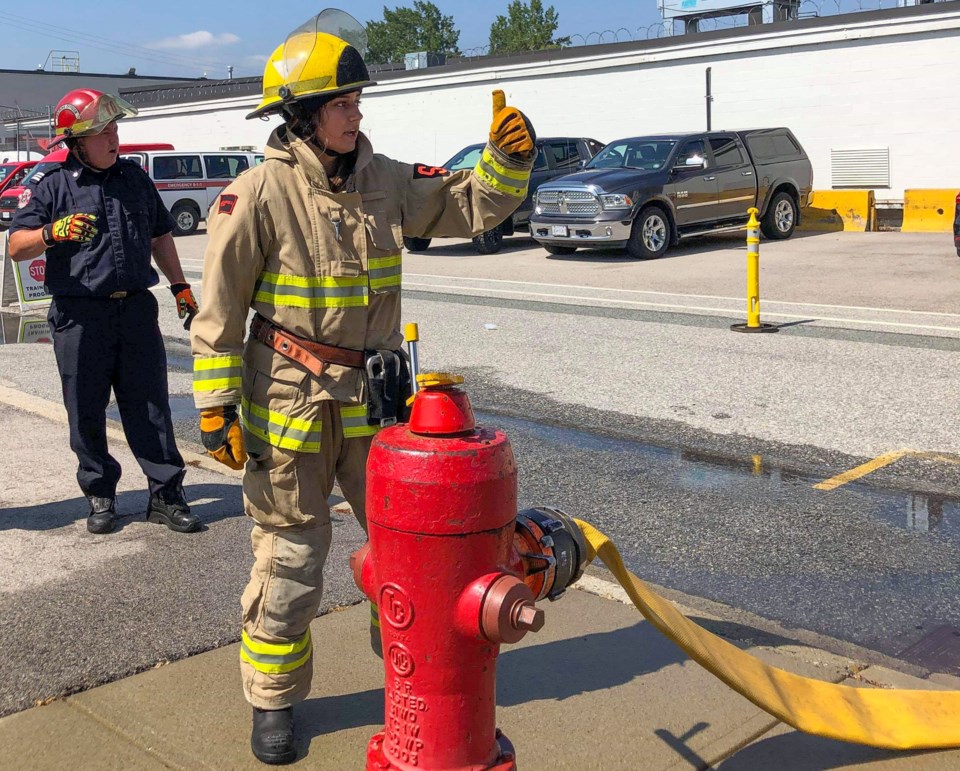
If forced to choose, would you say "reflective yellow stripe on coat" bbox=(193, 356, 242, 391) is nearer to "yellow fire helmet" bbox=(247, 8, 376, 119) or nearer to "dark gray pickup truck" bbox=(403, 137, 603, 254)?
"yellow fire helmet" bbox=(247, 8, 376, 119)

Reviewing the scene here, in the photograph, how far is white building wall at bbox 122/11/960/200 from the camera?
21.9 m

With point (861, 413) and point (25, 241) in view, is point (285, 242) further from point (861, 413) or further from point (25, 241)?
point (861, 413)

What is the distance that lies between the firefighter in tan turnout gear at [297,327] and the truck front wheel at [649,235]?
525 inches

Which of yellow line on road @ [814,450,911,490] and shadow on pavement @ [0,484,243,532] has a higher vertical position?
shadow on pavement @ [0,484,243,532]

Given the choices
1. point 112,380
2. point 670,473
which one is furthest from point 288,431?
point 670,473

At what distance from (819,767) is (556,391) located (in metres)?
5.15

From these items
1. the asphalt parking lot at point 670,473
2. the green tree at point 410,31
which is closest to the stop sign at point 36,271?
the asphalt parking lot at point 670,473

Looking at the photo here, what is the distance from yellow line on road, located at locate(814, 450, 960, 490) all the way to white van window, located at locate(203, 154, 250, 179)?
73.0 ft

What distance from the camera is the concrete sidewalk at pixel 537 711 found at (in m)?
3.14

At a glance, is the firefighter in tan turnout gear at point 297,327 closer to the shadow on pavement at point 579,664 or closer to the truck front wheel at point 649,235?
the shadow on pavement at point 579,664

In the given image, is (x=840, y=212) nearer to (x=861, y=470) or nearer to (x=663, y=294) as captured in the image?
(x=663, y=294)

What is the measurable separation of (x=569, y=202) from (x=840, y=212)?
6.95m

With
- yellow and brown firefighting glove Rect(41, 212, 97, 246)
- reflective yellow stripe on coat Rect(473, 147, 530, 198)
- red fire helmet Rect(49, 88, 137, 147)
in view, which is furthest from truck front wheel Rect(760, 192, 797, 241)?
reflective yellow stripe on coat Rect(473, 147, 530, 198)

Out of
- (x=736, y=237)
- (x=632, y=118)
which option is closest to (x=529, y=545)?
(x=736, y=237)
